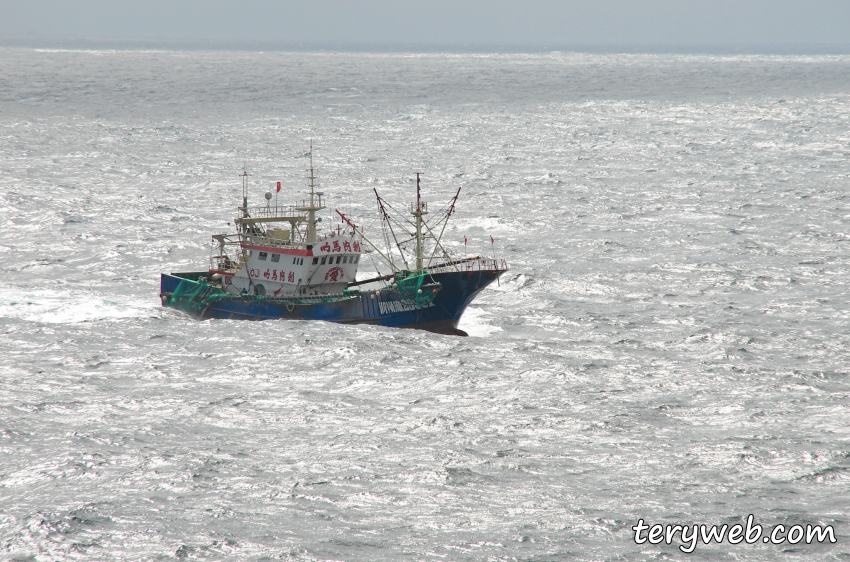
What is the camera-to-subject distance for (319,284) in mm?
52375

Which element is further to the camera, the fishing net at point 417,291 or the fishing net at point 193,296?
the fishing net at point 193,296

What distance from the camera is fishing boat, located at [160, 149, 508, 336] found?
50.1 meters

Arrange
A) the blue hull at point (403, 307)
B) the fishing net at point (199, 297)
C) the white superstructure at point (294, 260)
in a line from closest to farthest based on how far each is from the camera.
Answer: the blue hull at point (403, 307)
the white superstructure at point (294, 260)
the fishing net at point (199, 297)

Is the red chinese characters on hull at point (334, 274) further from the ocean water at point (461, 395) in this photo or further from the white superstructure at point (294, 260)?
the ocean water at point (461, 395)

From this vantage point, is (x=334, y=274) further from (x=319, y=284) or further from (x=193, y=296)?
(x=193, y=296)

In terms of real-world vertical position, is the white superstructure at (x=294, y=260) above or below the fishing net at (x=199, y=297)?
above

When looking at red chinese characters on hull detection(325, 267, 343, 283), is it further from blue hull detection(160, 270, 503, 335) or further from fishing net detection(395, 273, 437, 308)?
fishing net detection(395, 273, 437, 308)

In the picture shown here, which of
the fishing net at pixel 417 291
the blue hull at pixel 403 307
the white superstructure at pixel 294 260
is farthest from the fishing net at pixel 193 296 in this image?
the fishing net at pixel 417 291

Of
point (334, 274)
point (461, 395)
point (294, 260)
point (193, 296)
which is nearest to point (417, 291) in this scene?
point (334, 274)

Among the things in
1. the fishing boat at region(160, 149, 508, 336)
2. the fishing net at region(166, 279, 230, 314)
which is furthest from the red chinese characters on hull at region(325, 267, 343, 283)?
the fishing net at region(166, 279, 230, 314)

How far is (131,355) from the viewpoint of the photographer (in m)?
43.3

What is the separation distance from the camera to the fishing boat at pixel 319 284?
164 ft

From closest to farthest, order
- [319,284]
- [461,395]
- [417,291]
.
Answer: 1. [461,395]
2. [417,291]
3. [319,284]

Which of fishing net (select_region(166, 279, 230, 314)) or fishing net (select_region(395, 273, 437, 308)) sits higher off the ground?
fishing net (select_region(395, 273, 437, 308))
